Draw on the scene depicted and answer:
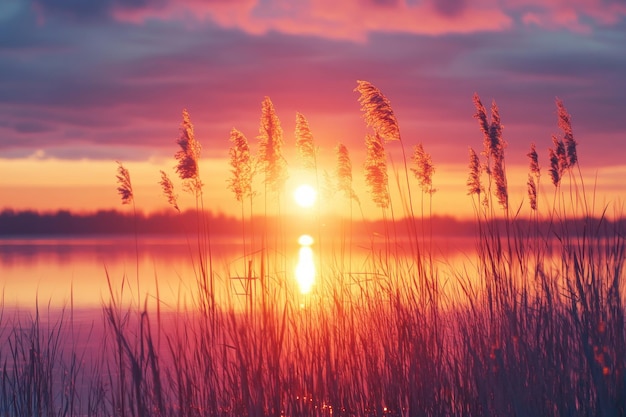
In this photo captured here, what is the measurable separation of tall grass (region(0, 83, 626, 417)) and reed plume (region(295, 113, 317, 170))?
1.0 inches

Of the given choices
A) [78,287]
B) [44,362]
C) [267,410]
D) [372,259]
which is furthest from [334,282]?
[78,287]

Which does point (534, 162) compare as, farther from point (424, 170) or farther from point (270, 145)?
point (270, 145)

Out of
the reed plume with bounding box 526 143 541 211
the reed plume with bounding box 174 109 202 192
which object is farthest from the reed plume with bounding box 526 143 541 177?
the reed plume with bounding box 174 109 202 192

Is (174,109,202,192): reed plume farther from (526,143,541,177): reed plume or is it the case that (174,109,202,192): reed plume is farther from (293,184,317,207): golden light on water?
(526,143,541,177): reed plume

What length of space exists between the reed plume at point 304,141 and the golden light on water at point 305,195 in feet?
0.80

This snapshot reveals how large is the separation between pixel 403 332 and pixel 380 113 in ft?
5.95

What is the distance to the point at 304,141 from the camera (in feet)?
19.6

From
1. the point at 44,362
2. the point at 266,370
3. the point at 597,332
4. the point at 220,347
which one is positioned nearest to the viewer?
the point at 597,332

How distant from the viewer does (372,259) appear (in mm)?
6297

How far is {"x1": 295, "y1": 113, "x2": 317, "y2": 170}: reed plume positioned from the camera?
19.5 feet

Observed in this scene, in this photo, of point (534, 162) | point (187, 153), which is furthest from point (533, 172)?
point (187, 153)

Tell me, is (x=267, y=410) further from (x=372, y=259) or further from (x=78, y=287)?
(x=78, y=287)

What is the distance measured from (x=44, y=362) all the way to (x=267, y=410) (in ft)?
7.69

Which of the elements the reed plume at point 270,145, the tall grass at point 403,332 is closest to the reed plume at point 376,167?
the tall grass at point 403,332
